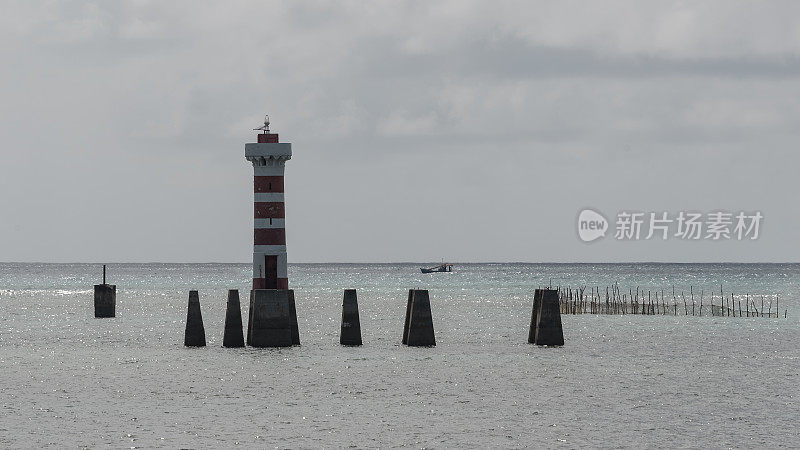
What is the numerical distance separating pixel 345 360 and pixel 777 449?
25291mm

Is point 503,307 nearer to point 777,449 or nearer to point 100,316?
point 100,316

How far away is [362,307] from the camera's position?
118 meters

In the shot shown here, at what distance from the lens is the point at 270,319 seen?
170 ft

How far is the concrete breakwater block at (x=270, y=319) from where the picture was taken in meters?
51.5

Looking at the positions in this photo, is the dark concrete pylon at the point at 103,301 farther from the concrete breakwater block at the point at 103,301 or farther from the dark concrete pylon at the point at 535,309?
the dark concrete pylon at the point at 535,309

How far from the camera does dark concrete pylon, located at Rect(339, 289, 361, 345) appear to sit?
2137 inches

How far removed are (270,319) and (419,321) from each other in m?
7.33

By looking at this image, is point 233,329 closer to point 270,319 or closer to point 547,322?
point 270,319

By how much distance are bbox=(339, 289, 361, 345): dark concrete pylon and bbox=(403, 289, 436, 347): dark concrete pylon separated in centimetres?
227

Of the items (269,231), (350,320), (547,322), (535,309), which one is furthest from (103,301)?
(547,322)

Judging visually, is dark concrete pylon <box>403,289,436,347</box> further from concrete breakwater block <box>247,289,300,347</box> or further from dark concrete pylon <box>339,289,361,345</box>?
concrete breakwater block <box>247,289,300,347</box>

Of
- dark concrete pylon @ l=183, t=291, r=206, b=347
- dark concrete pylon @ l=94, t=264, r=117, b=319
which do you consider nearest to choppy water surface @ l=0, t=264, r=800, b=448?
dark concrete pylon @ l=183, t=291, r=206, b=347

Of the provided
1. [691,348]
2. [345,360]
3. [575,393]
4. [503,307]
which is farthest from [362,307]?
[575,393]

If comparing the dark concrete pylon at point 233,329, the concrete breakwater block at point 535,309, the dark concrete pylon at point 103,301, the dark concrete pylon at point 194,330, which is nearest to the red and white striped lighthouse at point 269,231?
the dark concrete pylon at point 233,329
